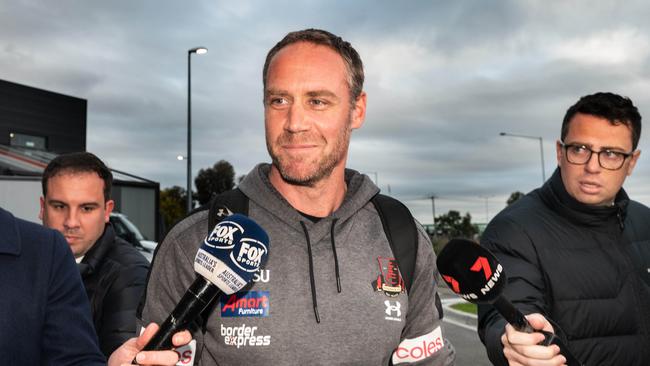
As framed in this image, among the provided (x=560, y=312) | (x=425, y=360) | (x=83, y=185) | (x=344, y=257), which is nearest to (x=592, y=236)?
(x=560, y=312)

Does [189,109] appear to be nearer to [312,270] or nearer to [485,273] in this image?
[312,270]

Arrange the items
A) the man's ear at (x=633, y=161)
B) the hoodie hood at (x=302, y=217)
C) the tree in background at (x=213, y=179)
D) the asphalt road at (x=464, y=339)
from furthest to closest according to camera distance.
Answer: the tree in background at (x=213, y=179) → the asphalt road at (x=464, y=339) → the man's ear at (x=633, y=161) → the hoodie hood at (x=302, y=217)

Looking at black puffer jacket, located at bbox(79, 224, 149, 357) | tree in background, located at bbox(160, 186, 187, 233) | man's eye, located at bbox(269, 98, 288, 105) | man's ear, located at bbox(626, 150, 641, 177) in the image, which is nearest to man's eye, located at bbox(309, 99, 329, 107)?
man's eye, located at bbox(269, 98, 288, 105)

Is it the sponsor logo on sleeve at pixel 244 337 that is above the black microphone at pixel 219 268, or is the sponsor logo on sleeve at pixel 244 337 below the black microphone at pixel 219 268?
below

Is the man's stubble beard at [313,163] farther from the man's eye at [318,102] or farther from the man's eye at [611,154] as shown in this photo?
the man's eye at [611,154]

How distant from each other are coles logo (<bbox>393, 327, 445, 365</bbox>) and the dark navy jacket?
4.41 ft

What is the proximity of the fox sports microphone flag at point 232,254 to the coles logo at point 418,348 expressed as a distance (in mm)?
986

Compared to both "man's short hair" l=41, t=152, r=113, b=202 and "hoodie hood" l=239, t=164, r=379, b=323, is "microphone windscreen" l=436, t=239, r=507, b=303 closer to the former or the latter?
"hoodie hood" l=239, t=164, r=379, b=323

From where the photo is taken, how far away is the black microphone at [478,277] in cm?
217

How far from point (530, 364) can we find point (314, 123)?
142 centimetres

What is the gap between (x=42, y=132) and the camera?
109 feet

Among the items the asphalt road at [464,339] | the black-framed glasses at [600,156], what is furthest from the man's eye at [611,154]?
the asphalt road at [464,339]

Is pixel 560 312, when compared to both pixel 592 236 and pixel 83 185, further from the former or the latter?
pixel 83 185

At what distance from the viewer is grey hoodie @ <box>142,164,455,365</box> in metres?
2.65
